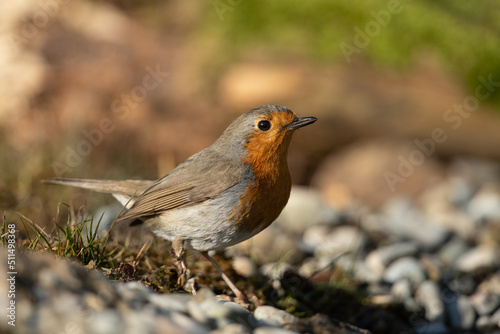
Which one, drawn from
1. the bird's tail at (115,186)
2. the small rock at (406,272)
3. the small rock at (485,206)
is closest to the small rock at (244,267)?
the bird's tail at (115,186)

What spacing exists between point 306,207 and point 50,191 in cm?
274

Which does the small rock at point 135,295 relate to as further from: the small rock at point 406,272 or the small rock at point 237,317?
the small rock at point 406,272

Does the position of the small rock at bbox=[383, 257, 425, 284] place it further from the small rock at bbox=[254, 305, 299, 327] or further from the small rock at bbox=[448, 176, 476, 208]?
the small rock at bbox=[448, 176, 476, 208]

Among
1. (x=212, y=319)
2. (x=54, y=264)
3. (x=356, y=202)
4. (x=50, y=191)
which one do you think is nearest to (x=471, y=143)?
(x=356, y=202)

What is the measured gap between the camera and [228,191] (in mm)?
3902

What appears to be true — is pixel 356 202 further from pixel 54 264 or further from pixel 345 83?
pixel 54 264

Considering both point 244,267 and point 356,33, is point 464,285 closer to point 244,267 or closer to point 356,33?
point 244,267

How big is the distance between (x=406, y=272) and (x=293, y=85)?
310 centimetres

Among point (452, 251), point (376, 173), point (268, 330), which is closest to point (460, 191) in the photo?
point (376, 173)

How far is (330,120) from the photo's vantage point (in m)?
7.68

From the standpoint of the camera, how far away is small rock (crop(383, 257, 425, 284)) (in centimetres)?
521

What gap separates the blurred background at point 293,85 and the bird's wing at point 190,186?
2.70 m

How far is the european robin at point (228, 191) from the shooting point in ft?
12.6

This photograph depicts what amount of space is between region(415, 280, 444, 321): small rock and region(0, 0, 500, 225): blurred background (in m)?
2.54
